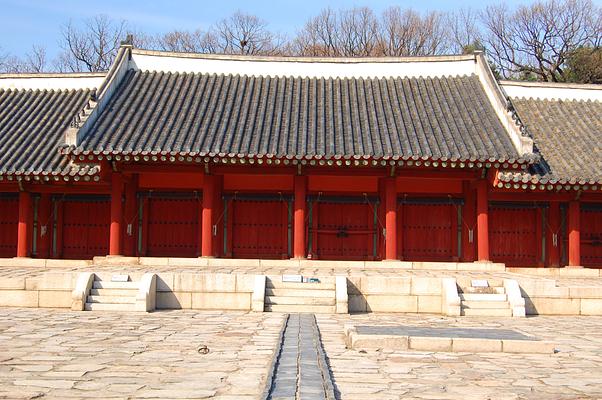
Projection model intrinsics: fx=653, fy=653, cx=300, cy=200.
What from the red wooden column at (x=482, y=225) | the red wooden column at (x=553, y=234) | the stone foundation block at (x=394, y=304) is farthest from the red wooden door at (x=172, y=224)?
the red wooden column at (x=553, y=234)

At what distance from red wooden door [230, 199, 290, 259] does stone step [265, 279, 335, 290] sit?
5672 mm

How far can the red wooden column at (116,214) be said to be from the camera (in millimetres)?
16406

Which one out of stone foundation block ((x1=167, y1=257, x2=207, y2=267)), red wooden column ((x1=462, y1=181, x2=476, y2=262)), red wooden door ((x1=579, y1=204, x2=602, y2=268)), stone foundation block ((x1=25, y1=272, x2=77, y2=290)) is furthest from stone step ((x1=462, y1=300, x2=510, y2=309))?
stone foundation block ((x1=25, y1=272, x2=77, y2=290))

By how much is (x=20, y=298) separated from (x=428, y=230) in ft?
36.0

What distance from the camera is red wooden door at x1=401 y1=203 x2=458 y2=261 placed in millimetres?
18703

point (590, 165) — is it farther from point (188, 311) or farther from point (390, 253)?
point (188, 311)

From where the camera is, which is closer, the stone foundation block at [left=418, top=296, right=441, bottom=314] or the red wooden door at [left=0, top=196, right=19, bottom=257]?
the stone foundation block at [left=418, top=296, right=441, bottom=314]

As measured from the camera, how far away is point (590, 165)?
17281mm

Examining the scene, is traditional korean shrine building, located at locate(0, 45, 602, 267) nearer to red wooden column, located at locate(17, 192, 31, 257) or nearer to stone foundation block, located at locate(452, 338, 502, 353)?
red wooden column, located at locate(17, 192, 31, 257)

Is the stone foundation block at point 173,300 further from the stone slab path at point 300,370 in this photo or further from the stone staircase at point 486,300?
the stone staircase at point 486,300

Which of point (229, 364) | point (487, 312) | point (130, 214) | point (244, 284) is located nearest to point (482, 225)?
point (487, 312)

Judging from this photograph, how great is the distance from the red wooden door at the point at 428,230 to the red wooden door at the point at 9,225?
11.2 m

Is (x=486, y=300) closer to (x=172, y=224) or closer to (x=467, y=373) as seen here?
(x=467, y=373)

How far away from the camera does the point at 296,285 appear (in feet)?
42.6
